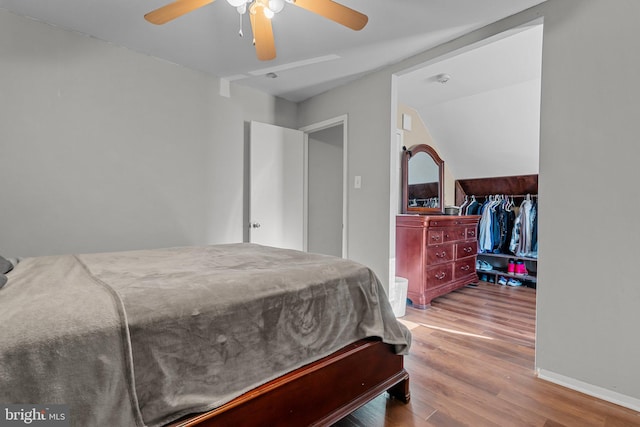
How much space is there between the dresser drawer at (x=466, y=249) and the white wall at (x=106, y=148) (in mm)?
2659

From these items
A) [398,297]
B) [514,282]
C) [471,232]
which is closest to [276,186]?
[398,297]

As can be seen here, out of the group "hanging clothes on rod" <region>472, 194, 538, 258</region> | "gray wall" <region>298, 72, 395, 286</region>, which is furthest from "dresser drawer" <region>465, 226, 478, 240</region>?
"gray wall" <region>298, 72, 395, 286</region>

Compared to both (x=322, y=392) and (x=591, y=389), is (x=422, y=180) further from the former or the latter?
(x=322, y=392)

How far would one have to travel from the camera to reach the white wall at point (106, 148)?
2.21 meters

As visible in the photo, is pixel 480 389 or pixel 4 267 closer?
pixel 4 267

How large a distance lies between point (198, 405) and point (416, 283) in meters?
2.75

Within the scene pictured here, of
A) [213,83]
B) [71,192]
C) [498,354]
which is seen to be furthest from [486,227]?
[71,192]

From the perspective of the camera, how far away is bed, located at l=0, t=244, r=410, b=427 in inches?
32.3

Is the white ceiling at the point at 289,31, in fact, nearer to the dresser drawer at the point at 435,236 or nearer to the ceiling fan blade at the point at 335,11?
the ceiling fan blade at the point at 335,11

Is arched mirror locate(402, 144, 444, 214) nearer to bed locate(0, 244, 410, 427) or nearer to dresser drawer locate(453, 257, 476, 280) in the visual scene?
dresser drawer locate(453, 257, 476, 280)

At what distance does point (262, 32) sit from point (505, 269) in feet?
14.9

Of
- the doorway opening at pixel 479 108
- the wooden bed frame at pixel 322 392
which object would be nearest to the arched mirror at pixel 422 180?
the doorway opening at pixel 479 108

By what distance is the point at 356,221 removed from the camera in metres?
3.28

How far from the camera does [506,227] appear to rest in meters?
4.51
